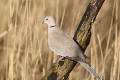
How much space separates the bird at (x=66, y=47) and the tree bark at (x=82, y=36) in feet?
0.11

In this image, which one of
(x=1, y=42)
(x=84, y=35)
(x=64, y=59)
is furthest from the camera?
(x=1, y=42)

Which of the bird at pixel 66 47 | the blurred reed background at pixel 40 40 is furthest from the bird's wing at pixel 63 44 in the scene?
the blurred reed background at pixel 40 40

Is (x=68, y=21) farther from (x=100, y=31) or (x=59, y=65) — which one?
(x=59, y=65)

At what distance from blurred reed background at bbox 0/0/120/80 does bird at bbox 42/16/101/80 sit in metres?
0.46

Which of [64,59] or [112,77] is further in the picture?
[112,77]

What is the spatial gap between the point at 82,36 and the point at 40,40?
4.10 ft

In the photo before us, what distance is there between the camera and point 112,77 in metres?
2.37

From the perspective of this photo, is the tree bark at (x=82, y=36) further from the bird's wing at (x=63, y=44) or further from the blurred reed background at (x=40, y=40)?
the blurred reed background at (x=40, y=40)

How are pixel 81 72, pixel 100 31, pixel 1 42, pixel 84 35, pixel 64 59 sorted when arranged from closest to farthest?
pixel 84 35 → pixel 64 59 → pixel 81 72 → pixel 100 31 → pixel 1 42

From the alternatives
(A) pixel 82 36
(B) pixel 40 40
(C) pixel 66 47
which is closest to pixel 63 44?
(C) pixel 66 47

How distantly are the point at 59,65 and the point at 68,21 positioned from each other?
2408mm

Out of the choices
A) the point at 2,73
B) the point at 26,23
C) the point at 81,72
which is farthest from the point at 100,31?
the point at 26,23

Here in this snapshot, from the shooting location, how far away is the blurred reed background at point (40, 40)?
91.4 inches

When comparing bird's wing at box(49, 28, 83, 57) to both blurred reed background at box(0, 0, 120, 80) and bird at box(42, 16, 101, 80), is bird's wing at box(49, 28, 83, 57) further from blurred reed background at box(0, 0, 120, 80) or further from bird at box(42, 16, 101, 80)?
blurred reed background at box(0, 0, 120, 80)
